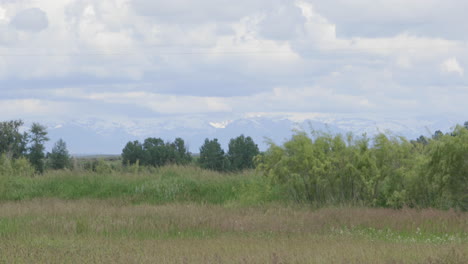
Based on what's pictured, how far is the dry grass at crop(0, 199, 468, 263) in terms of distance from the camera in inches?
351

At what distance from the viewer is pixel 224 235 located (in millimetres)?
12398

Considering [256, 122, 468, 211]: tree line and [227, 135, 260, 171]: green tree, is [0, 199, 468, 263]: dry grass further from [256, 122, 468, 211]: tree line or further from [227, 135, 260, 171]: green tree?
[227, 135, 260, 171]: green tree

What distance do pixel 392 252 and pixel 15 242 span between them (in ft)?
21.2

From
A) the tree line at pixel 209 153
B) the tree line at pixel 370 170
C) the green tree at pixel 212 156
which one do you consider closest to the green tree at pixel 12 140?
the tree line at pixel 209 153

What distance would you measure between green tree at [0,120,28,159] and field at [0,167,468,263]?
2349 inches

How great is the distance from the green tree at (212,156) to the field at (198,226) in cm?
6049

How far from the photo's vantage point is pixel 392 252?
30.2 feet

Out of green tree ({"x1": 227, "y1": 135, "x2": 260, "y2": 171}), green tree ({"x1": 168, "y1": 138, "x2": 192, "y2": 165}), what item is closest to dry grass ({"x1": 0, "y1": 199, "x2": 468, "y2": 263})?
green tree ({"x1": 227, "y1": 135, "x2": 260, "y2": 171})

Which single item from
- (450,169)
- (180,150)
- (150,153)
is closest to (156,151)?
(150,153)

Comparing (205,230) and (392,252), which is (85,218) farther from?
(392,252)

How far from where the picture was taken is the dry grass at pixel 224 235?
8.91 meters

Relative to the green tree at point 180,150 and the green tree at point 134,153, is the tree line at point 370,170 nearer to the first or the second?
the green tree at point 134,153

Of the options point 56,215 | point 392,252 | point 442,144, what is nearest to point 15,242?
point 56,215

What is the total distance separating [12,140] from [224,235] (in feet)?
238
